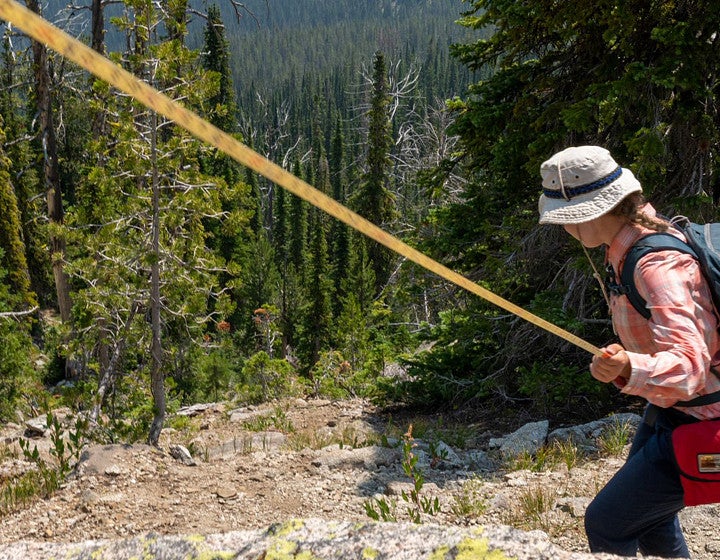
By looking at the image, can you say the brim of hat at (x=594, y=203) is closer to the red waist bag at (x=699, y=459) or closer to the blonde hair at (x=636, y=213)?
the blonde hair at (x=636, y=213)

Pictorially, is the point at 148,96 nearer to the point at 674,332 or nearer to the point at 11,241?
the point at 674,332

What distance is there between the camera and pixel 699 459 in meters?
2.11

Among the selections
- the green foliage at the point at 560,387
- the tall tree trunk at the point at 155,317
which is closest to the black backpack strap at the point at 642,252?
the green foliage at the point at 560,387

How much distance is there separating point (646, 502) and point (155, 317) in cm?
606

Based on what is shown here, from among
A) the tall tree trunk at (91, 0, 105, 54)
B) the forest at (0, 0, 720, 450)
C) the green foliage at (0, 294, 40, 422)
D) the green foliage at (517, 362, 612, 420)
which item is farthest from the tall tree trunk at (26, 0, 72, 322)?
the green foliage at (517, 362, 612, 420)

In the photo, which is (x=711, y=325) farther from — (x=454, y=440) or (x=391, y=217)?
(x=391, y=217)

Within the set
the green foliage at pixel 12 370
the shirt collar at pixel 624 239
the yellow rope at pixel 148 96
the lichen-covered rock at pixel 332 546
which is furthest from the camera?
the green foliage at pixel 12 370

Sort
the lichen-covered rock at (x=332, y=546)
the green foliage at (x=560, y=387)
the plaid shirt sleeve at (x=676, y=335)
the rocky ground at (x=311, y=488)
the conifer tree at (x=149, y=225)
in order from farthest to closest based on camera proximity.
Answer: the green foliage at (x=560, y=387) < the conifer tree at (x=149, y=225) < the rocky ground at (x=311, y=488) < the plaid shirt sleeve at (x=676, y=335) < the lichen-covered rock at (x=332, y=546)

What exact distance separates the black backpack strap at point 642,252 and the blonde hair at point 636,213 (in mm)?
60

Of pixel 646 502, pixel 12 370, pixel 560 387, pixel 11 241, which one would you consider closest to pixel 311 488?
pixel 560 387

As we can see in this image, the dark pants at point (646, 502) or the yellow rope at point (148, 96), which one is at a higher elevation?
the yellow rope at point (148, 96)

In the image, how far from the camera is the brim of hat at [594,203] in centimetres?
220

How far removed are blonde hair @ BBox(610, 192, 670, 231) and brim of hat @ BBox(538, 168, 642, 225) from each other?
0.03 m

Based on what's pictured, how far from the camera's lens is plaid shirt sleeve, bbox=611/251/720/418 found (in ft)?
6.17
